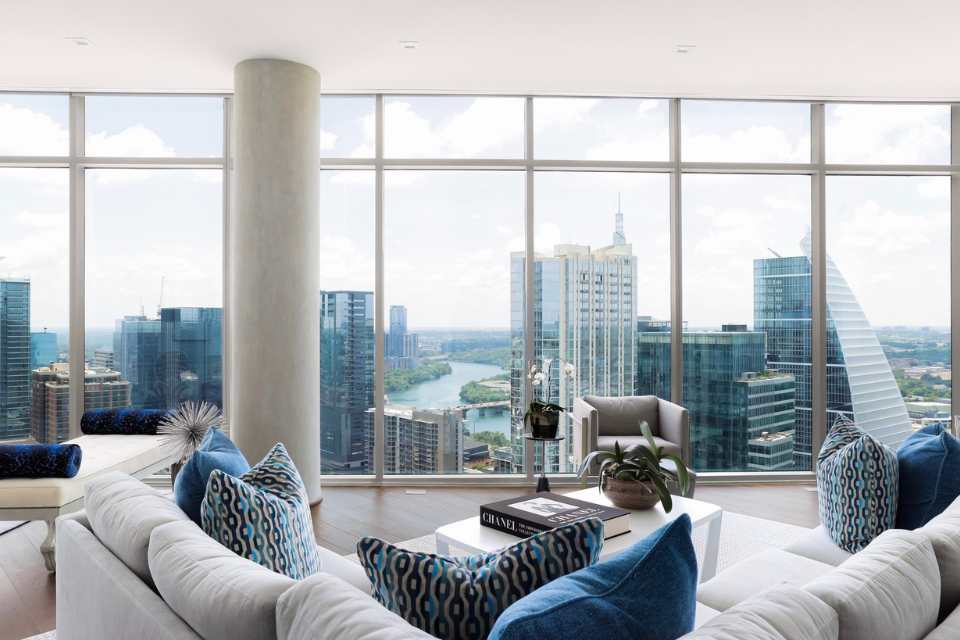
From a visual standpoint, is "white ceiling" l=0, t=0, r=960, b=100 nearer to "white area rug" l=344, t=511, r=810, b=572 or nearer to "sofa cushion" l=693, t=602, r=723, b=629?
"white area rug" l=344, t=511, r=810, b=572

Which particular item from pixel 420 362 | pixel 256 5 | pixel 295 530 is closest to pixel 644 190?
pixel 420 362

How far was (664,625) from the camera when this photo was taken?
3.54ft

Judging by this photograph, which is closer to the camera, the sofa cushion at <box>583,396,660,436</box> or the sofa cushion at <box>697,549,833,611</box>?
the sofa cushion at <box>697,549,833,611</box>

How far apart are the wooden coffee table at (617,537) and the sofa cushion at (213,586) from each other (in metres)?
1.07

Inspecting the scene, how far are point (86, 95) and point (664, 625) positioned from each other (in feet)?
17.9

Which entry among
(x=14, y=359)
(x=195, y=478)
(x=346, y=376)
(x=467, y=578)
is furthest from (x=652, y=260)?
(x=14, y=359)

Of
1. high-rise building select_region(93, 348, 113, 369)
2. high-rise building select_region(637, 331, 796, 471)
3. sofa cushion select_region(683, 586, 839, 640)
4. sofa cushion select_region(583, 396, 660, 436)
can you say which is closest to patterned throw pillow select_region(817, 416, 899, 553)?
sofa cushion select_region(683, 586, 839, 640)

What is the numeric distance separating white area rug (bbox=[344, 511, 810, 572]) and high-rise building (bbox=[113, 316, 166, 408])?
248cm

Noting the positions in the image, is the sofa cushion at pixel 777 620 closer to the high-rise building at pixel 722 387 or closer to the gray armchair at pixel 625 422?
the gray armchair at pixel 625 422

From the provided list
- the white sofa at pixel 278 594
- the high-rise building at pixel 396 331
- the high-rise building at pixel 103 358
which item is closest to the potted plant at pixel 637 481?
the white sofa at pixel 278 594

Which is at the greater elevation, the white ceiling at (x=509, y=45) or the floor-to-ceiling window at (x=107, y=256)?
the white ceiling at (x=509, y=45)

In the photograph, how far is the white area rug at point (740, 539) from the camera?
3.57 meters

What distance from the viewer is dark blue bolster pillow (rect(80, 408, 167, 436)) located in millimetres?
4348

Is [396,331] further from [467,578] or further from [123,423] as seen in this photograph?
[467,578]
